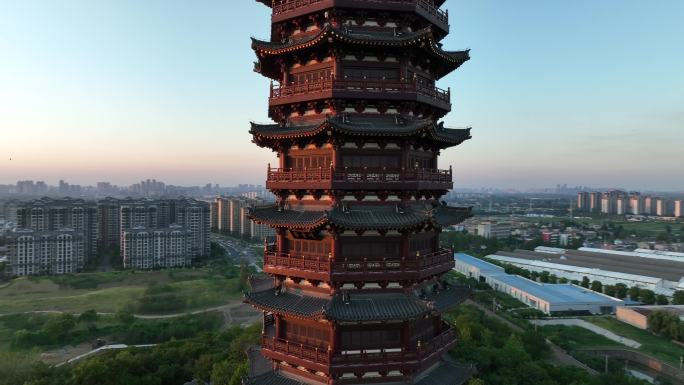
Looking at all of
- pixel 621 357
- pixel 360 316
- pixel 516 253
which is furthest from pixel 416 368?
pixel 516 253

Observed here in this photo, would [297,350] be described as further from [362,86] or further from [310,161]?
[362,86]

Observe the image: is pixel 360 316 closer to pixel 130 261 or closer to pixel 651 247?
pixel 130 261

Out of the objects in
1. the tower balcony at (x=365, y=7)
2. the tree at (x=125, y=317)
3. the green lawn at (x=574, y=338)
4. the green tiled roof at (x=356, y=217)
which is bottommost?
the tree at (x=125, y=317)

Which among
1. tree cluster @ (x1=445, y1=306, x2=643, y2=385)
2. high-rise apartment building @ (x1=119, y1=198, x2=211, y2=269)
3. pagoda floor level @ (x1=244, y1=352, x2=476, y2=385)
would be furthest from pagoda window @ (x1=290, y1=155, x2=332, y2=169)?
high-rise apartment building @ (x1=119, y1=198, x2=211, y2=269)

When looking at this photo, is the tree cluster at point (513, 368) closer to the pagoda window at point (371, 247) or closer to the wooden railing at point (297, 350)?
the pagoda window at point (371, 247)

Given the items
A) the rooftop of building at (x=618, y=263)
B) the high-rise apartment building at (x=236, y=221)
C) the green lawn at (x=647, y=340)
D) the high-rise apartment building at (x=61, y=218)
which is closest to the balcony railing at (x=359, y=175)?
the green lawn at (x=647, y=340)
